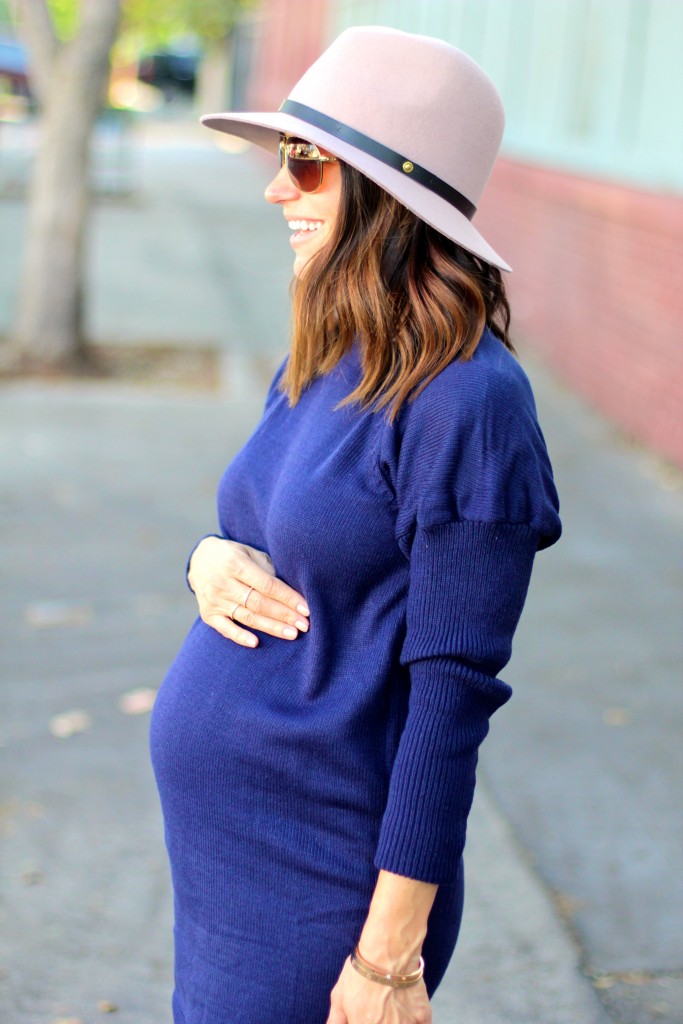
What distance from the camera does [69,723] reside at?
4.43m

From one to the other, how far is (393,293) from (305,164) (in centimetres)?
23

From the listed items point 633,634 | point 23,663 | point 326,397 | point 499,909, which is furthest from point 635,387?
point 326,397

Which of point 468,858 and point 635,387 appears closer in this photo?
point 468,858

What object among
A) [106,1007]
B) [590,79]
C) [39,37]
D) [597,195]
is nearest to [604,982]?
[106,1007]

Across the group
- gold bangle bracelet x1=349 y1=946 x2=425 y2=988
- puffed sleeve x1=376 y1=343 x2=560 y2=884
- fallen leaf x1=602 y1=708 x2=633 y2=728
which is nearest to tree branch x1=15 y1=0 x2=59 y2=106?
fallen leaf x1=602 y1=708 x2=633 y2=728

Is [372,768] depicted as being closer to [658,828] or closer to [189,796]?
[189,796]

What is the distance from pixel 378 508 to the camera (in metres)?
1.71

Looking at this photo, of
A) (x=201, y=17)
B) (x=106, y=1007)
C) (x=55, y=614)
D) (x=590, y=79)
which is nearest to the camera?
(x=106, y=1007)

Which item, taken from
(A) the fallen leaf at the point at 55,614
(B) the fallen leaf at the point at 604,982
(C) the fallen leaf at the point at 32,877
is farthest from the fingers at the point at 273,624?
(A) the fallen leaf at the point at 55,614

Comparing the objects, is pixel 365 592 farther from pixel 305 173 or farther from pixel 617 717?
pixel 617 717

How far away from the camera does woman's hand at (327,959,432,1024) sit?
1.65 m

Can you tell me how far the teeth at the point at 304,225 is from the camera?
1885mm

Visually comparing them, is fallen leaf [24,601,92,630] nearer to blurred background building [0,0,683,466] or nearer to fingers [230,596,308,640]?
fingers [230,596,308,640]

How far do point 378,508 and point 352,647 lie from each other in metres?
0.20
